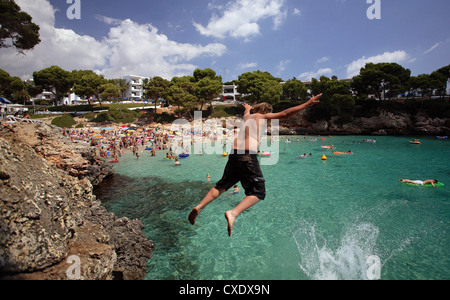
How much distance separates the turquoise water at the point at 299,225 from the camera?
321 inches

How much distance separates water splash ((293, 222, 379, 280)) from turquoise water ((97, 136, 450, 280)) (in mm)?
38

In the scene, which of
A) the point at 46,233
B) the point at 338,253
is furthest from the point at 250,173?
the point at 338,253

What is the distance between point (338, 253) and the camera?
8766 mm

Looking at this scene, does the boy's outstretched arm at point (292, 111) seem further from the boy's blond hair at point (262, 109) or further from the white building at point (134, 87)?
the white building at point (134, 87)

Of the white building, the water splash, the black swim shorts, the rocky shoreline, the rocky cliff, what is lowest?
the water splash

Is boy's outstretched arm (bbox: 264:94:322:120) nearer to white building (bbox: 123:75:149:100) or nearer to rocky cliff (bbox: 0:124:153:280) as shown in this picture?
rocky cliff (bbox: 0:124:153:280)

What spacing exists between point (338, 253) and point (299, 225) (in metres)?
2.62

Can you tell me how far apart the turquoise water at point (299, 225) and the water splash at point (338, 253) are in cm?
4

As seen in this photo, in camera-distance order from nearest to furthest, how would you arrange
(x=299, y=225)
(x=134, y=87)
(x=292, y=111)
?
(x=292, y=111) < (x=299, y=225) < (x=134, y=87)

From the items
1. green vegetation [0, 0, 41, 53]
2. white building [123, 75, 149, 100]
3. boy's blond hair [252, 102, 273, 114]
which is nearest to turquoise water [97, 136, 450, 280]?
boy's blond hair [252, 102, 273, 114]

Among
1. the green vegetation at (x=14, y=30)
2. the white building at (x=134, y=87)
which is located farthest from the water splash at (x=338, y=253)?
the white building at (x=134, y=87)

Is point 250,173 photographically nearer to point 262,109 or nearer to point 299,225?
point 262,109

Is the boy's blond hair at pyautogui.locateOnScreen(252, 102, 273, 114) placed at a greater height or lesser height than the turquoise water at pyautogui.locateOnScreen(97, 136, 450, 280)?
greater

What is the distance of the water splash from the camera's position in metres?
7.70
